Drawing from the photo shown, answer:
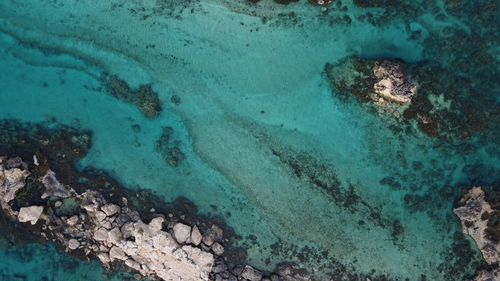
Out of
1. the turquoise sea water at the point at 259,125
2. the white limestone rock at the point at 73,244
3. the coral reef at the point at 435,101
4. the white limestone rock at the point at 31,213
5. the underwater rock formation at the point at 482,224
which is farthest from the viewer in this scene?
the turquoise sea water at the point at 259,125

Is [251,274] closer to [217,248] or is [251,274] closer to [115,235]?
[217,248]

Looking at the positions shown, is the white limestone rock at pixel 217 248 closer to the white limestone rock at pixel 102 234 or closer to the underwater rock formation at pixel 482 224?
the white limestone rock at pixel 102 234

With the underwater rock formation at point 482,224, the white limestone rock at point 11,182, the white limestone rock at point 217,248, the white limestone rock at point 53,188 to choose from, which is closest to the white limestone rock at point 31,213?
the white limestone rock at point 53,188

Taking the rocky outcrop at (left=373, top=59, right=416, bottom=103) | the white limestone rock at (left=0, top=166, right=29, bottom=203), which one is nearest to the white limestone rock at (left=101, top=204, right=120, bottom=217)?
the white limestone rock at (left=0, top=166, right=29, bottom=203)

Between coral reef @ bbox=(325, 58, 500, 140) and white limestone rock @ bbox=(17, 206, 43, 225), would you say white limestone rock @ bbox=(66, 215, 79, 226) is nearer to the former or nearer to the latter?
white limestone rock @ bbox=(17, 206, 43, 225)

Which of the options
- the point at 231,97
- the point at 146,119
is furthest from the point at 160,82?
the point at 231,97

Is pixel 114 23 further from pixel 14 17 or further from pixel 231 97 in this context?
pixel 231 97
